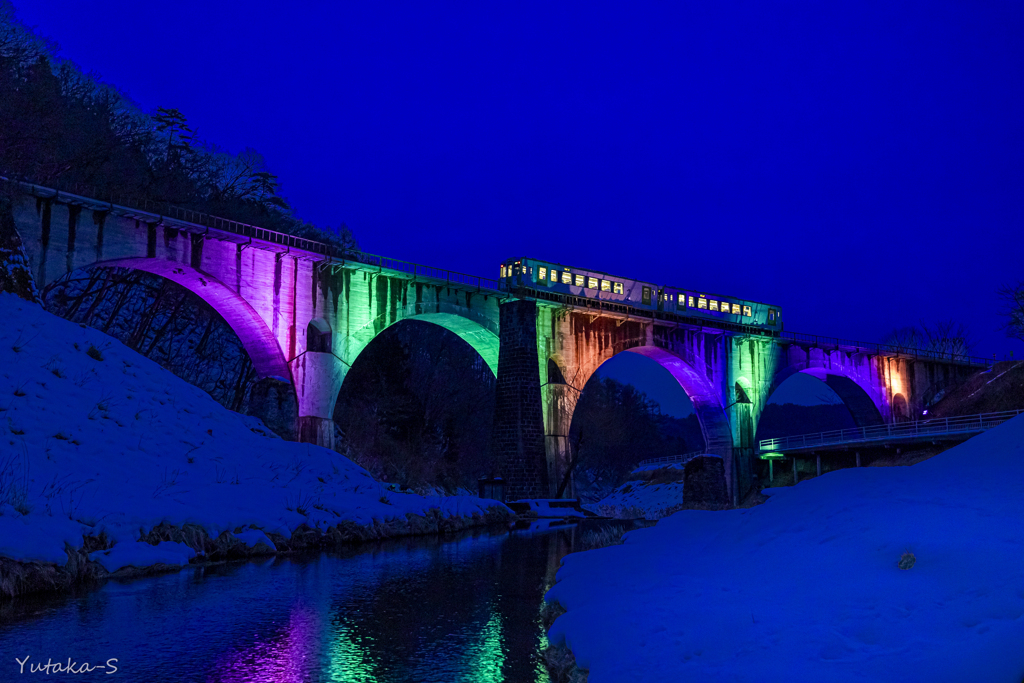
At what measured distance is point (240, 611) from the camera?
9.28 metres

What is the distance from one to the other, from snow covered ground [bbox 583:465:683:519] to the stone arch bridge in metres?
4.37

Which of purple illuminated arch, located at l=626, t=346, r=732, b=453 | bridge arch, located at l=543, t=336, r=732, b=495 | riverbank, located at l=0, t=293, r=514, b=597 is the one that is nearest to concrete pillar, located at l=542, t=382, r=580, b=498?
bridge arch, located at l=543, t=336, r=732, b=495

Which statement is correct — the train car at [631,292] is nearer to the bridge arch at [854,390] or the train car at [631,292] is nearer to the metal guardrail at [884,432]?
the bridge arch at [854,390]

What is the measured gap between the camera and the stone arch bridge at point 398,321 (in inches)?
1064

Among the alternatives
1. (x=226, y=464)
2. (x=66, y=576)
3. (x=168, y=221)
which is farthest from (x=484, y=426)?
(x=66, y=576)

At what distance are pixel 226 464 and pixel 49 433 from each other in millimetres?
4528

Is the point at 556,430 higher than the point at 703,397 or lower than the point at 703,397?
lower

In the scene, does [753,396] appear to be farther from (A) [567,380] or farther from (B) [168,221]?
(B) [168,221]

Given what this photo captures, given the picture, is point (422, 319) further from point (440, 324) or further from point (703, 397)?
point (703, 397)

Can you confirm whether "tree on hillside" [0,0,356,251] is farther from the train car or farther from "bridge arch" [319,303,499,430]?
the train car

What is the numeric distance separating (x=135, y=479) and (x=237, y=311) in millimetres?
16930

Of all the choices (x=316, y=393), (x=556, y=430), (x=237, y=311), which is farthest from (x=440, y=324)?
(x=237, y=311)

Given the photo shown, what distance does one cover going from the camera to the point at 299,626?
8.53 m

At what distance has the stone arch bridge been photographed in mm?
27031
